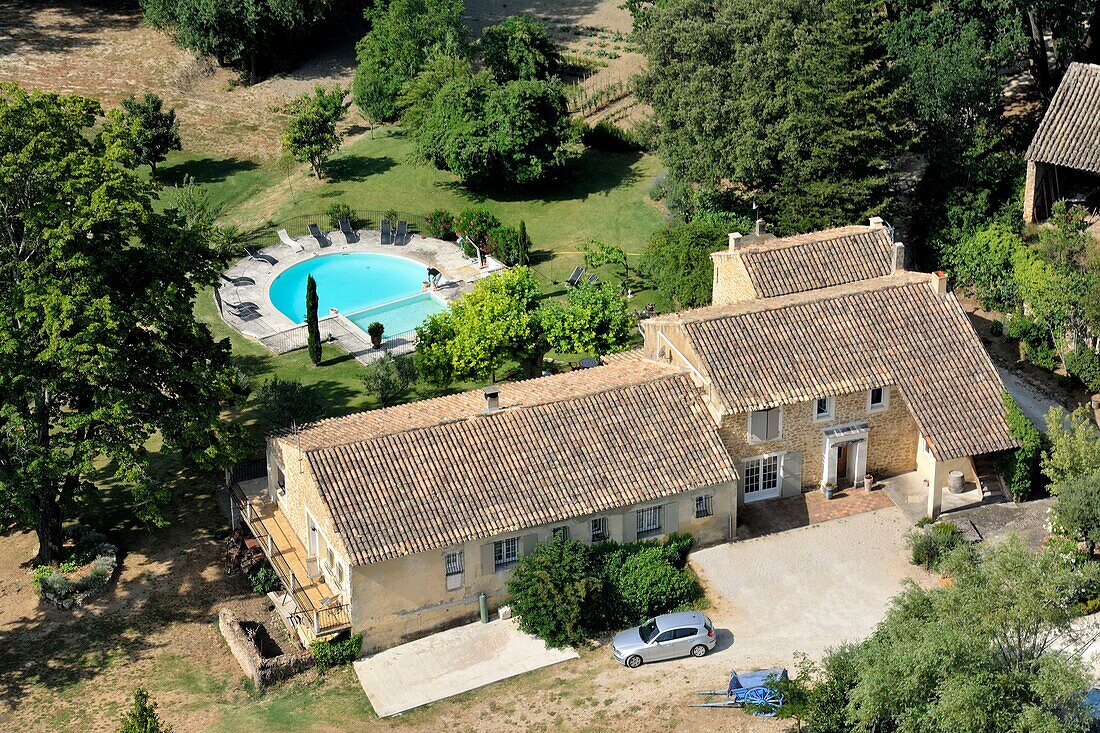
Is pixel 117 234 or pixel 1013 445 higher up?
pixel 117 234

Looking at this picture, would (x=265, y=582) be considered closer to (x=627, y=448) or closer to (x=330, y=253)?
(x=627, y=448)

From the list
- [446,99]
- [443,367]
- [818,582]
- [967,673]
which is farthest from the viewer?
[446,99]

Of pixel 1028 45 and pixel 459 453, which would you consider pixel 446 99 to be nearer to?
pixel 1028 45

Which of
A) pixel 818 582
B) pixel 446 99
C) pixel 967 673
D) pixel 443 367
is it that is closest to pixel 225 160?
pixel 446 99

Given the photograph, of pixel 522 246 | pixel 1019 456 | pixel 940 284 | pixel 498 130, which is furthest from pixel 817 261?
pixel 498 130

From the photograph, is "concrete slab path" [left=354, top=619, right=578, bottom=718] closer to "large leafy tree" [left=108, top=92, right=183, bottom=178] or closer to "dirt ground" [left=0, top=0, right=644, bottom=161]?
"large leafy tree" [left=108, top=92, right=183, bottom=178]

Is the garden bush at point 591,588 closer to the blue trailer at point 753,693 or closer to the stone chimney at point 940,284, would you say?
the blue trailer at point 753,693
